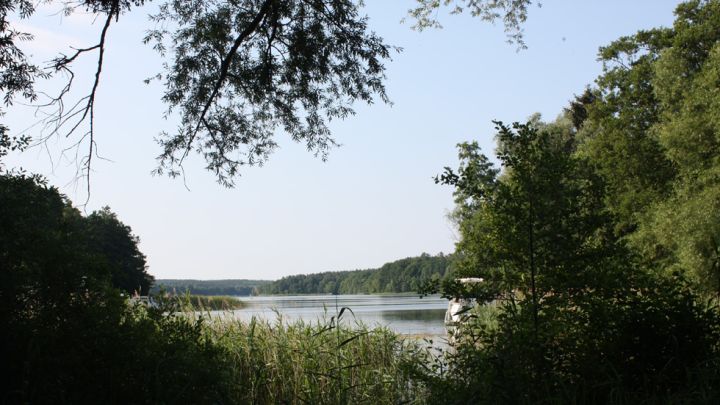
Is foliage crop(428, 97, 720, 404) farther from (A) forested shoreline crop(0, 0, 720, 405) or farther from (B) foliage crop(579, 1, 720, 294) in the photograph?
(B) foliage crop(579, 1, 720, 294)

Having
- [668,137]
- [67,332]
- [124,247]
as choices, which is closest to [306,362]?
[67,332]

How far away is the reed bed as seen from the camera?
24.5ft

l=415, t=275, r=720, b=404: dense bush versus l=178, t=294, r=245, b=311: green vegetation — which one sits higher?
l=178, t=294, r=245, b=311: green vegetation

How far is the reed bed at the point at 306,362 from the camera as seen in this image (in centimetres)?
746

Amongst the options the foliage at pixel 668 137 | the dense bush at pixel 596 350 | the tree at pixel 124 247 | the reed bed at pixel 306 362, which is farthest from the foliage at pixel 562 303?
the tree at pixel 124 247

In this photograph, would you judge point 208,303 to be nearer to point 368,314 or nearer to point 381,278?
point 368,314

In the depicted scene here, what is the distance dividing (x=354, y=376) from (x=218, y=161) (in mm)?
2804

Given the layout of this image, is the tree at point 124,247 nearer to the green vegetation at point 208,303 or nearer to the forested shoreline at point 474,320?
the green vegetation at point 208,303

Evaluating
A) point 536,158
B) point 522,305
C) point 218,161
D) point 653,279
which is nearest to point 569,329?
point 522,305

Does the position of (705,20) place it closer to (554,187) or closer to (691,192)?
(691,192)

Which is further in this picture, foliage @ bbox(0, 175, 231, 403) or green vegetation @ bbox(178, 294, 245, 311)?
green vegetation @ bbox(178, 294, 245, 311)

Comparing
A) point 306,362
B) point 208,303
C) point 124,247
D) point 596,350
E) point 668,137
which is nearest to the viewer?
point 596,350

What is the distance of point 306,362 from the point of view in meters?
8.13

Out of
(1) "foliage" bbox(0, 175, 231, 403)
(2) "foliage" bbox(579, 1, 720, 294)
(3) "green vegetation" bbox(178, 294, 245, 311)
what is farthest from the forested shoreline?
(2) "foliage" bbox(579, 1, 720, 294)
